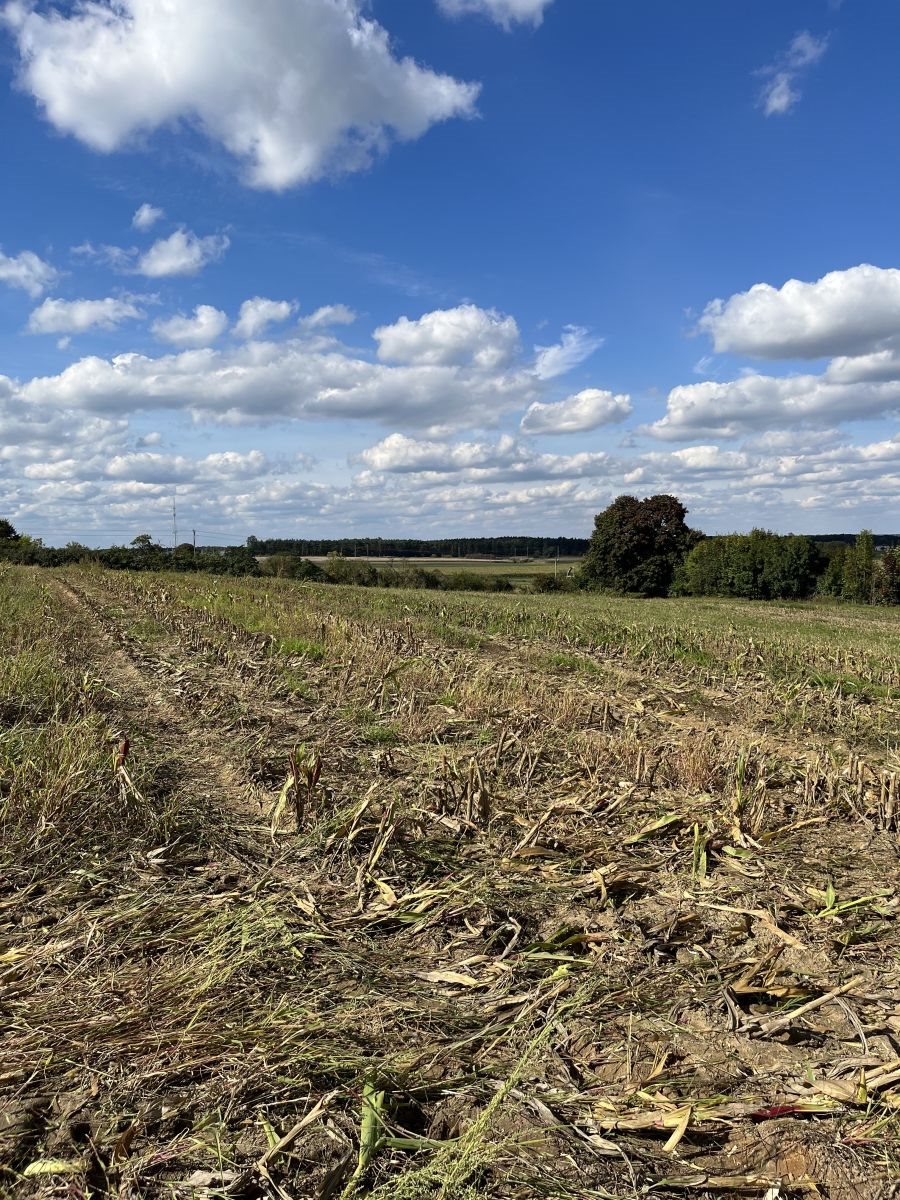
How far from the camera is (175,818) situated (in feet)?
15.0

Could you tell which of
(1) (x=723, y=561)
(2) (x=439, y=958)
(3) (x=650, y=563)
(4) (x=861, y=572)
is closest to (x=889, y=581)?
(4) (x=861, y=572)

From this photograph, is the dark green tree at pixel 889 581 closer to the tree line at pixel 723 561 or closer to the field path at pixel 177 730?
the tree line at pixel 723 561

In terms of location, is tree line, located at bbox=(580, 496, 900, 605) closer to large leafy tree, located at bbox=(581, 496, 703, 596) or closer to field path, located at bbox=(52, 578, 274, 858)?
large leafy tree, located at bbox=(581, 496, 703, 596)

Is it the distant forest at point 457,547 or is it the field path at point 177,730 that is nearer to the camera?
the field path at point 177,730

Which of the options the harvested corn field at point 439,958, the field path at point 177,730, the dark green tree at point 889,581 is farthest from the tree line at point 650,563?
the harvested corn field at point 439,958

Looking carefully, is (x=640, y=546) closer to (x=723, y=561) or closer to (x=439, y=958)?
(x=723, y=561)

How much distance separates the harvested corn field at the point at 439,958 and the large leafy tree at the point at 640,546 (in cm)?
4947

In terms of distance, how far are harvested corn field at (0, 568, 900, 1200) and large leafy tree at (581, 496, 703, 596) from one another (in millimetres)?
49472

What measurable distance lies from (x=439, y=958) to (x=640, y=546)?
55.9 metres

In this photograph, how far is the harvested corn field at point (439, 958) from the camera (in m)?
2.17

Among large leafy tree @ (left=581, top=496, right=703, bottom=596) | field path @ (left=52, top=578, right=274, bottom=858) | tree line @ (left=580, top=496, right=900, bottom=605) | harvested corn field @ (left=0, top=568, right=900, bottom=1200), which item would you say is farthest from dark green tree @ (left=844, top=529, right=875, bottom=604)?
field path @ (left=52, top=578, right=274, bottom=858)

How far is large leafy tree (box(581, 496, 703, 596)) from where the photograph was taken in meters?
55.9

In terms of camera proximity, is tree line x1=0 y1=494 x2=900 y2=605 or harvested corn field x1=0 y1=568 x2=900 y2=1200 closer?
harvested corn field x1=0 y1=568 x2=900 y2=1200

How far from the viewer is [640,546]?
56750 millimetres
